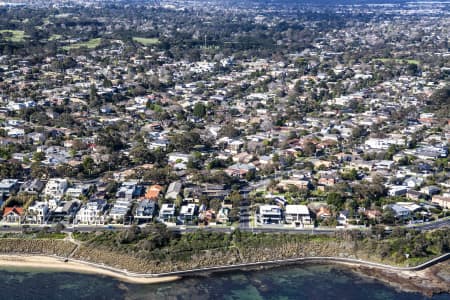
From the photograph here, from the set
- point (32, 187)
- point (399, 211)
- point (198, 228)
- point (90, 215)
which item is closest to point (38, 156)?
point (32, 187)

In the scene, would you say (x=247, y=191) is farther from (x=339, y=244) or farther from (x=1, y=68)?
(x=1, y=68)

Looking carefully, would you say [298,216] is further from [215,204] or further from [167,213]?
[167,213]

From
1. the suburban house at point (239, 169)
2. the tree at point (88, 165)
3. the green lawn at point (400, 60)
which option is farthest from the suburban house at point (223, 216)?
the green lawn at point (400, 60)

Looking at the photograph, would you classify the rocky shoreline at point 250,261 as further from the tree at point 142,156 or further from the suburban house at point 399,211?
the tree at point 142,156

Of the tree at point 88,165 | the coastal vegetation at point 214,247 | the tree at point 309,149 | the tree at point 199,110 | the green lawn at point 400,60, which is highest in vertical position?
the green lawn at point 400,60

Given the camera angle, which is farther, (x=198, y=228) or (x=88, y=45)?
(x=88, y=45)

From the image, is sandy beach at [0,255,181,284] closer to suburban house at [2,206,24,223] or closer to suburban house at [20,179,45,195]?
suburban house at [2,206,24,223]

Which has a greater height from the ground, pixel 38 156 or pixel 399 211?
pixel 38 156
